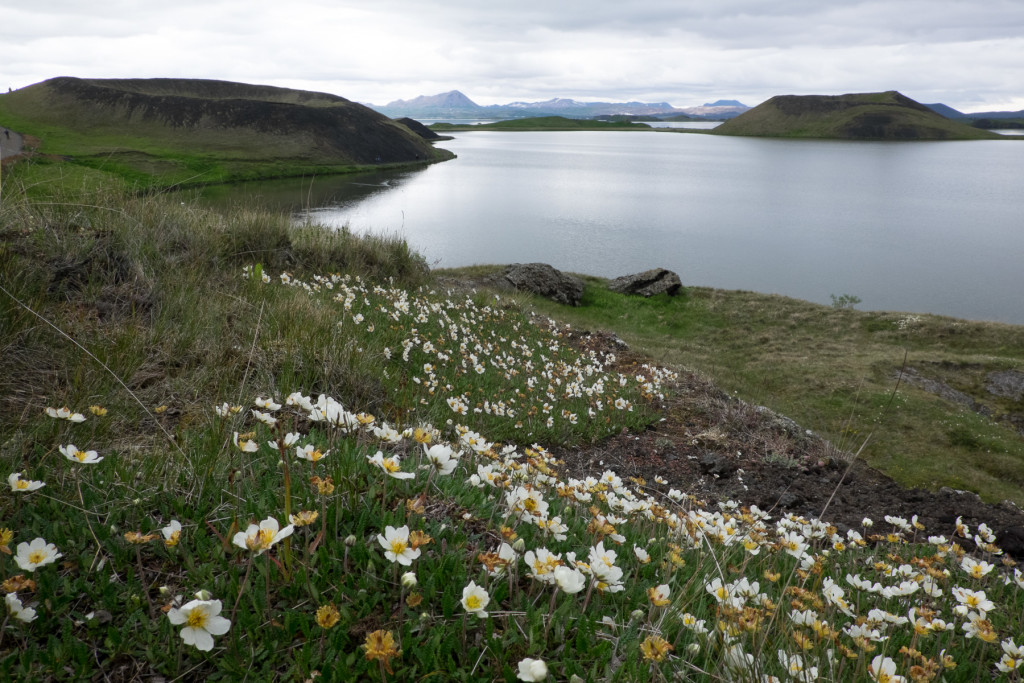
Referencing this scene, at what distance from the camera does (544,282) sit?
2361 centimetres

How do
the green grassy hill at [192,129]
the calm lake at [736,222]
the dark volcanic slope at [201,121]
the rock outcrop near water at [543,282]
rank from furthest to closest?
1. the dark volcanic slope at [201,121]
2. the green grassy hill at [192,129]
3. the calm lake at [736,222]
4. the rock outcrop near water at [543,282]

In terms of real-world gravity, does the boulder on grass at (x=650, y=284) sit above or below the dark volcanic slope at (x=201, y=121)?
below

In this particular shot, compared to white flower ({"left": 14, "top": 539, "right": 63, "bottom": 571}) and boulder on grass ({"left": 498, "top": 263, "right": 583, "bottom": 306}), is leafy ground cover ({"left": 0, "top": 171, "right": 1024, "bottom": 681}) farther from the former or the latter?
boulder on grass ({"left": 498, "top": 263, "right": 583, "bottom": 306})

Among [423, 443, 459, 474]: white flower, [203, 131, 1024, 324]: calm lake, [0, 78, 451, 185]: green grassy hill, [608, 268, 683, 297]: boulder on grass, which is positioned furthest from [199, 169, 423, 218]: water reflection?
[423, 443, 459, 474]: white flower

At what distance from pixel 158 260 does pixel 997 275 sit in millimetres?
40997

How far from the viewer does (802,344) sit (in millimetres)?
19766

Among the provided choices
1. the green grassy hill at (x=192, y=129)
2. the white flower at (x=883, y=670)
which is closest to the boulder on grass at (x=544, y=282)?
the white flower at (x=883, y=670)

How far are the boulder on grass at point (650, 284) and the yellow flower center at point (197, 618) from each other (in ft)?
83.2

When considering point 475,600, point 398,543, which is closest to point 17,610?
point 398,543

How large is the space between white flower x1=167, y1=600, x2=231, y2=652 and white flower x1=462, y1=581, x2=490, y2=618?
0.68 m

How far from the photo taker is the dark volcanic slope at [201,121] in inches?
2997

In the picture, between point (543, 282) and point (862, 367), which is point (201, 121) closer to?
point (543, 282)

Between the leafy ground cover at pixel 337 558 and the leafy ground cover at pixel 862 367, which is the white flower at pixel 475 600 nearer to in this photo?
the leafy ground cover at pixel 337 558

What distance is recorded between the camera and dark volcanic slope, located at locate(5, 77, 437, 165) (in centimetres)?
7612
